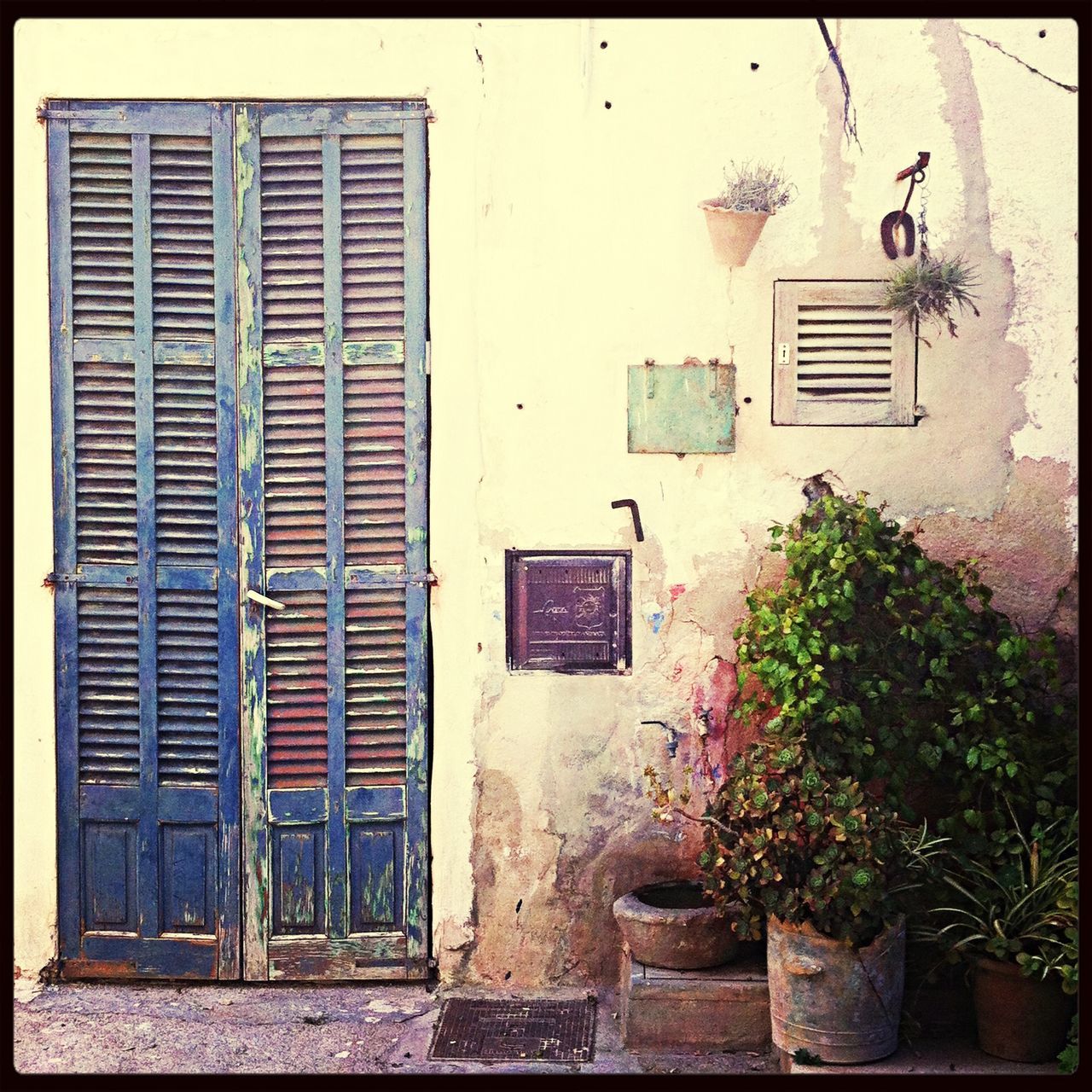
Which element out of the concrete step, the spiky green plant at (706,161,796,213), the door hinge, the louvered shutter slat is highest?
the spiky green plant at (706,161,796,213)

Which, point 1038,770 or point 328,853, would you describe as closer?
point 1038,770

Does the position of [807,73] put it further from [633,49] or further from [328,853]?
[328,853]

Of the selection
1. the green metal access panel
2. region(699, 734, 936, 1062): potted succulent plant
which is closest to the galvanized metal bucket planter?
region(699, 734, 936, 1062): potted succulent plant

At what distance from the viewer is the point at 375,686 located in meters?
4.65

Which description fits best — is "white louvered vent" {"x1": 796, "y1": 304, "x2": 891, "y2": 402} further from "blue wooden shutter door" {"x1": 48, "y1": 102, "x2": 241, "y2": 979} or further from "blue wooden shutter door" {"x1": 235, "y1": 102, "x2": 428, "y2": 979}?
"blue wooden shutter door" {"x1": 48, "y1": 102, "x2": 241, "y2": 979}

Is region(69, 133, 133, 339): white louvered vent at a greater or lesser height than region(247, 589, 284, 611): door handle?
greater

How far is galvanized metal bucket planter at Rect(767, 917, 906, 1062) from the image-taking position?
3895 mm

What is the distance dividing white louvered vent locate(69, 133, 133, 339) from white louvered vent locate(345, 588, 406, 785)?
1.37m

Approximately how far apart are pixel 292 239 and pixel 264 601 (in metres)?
1.35

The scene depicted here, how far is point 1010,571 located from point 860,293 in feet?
3.82

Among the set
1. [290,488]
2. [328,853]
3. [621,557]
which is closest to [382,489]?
[290,488]

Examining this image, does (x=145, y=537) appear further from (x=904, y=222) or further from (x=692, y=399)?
(x=904, y=222)

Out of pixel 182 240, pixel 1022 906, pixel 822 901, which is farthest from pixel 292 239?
pixel 1022 906

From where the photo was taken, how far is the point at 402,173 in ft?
14.9
